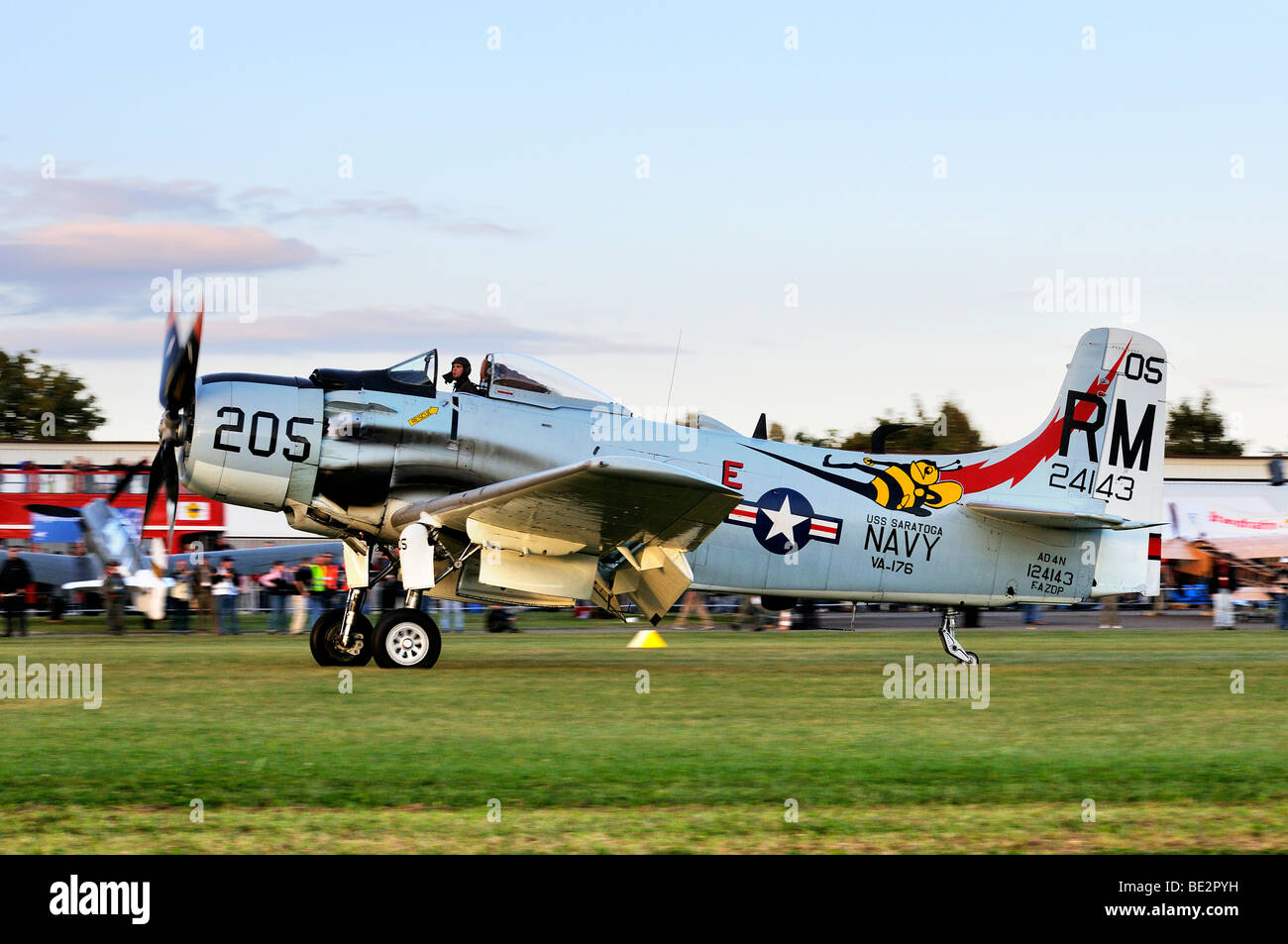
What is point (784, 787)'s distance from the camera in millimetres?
7160

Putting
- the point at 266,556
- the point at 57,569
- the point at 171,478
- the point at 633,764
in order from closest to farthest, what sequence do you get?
the point at 633,764, the point at 171,478, the point at 57,569, the point at 266,556

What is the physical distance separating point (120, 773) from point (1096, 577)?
12.9 m

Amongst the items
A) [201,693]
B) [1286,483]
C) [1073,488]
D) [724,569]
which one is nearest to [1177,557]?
[1286,483]

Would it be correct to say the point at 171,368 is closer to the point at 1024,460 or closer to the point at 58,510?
the point at 1024,460

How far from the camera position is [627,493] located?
1321 centimetres

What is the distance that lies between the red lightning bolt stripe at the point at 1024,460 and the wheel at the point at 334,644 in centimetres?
737

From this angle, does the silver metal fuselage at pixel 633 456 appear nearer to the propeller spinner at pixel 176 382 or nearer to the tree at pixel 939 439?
Answer: the propeller spinner at pixel 176 382

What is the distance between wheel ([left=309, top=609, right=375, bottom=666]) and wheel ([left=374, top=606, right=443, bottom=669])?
57 cm

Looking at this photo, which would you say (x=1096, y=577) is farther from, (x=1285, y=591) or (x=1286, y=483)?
(x=1286, y=483)

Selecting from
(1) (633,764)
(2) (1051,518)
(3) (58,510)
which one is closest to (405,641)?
(1) (633,764)

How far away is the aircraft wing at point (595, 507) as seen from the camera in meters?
12.8

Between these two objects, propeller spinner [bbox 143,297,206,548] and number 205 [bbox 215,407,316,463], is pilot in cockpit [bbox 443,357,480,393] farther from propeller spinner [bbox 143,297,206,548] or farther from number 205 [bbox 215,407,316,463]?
propeller spinner [bbox 143,297,206,548]

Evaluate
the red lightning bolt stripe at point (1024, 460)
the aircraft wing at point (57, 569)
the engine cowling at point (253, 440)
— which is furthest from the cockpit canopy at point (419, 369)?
the aircraft wing at point (57, 569)

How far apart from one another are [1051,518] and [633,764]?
392 inches
